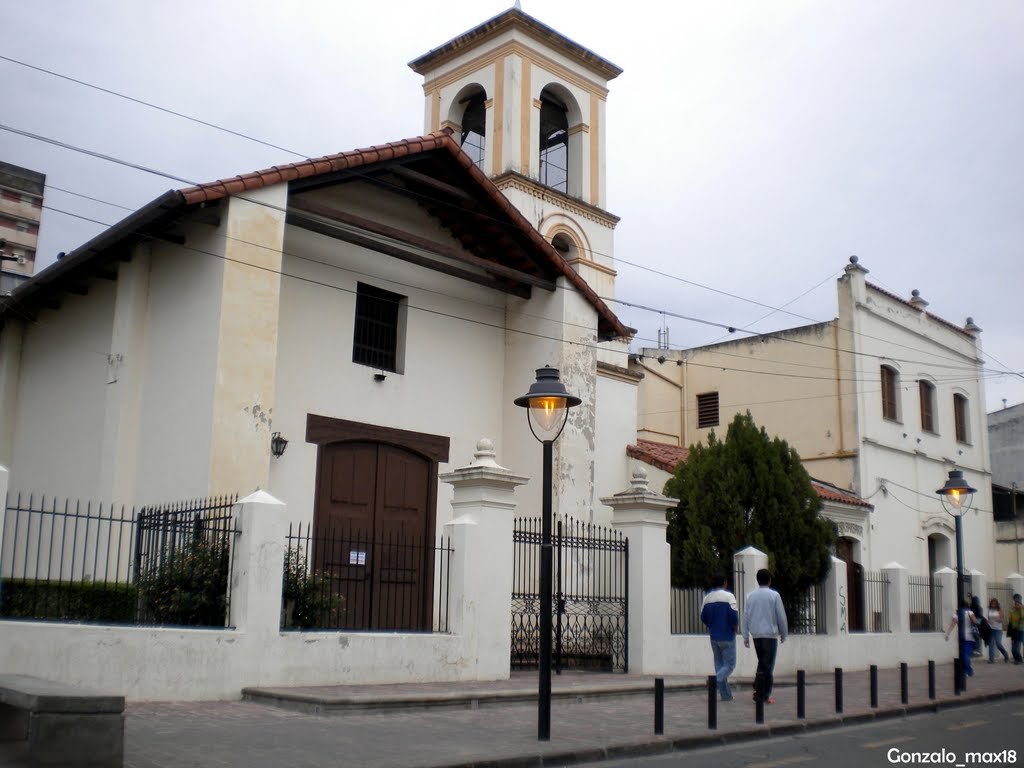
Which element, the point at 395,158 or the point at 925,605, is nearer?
the point at 395,158

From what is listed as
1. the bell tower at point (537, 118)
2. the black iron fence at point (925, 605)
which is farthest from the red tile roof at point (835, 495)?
the bell tower at point (537, 118)

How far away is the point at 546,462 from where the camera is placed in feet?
32.6

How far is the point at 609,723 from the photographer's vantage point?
1074 cm

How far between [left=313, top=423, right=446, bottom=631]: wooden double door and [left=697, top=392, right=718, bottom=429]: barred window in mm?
14619

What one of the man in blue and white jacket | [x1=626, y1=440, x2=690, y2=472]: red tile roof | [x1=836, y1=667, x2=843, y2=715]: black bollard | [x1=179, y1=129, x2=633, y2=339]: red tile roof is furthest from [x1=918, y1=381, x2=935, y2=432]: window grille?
[x1=836, y1=667, x2=843, y2=715]: black bollard

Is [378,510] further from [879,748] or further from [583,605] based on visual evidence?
[879,748]

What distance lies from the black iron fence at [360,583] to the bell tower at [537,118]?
10042mm

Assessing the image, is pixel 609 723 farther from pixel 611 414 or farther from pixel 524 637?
pixel 611 414

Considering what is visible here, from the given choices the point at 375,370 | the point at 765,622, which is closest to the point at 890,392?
the point at 375,370

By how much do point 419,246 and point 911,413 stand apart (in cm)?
1690

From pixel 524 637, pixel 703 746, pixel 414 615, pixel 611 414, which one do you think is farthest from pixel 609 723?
pixel 611 414

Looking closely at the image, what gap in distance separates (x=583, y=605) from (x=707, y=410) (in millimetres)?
15747

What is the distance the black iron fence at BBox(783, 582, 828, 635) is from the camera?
18.5 meters

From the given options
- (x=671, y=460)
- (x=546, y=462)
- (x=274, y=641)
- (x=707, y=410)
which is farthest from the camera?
(x=707, y=410)
